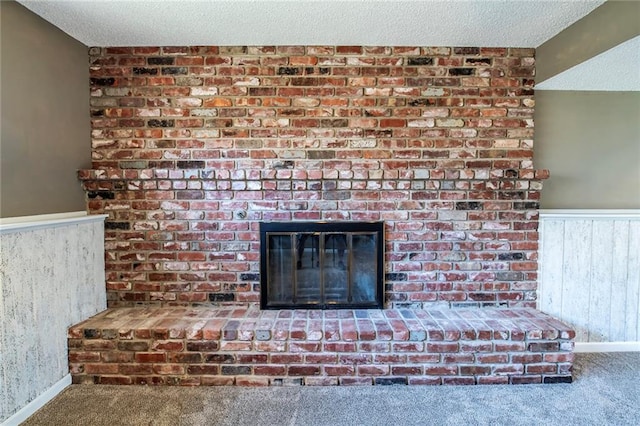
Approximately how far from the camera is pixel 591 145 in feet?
7.34

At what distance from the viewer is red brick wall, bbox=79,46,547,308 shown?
215cm

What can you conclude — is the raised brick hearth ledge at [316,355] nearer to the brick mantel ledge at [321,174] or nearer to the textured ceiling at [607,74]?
the brick mantel ledge at [321,174]

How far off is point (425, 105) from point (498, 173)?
27.2 inches

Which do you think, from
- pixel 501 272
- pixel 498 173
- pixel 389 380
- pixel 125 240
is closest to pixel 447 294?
pixel 501 272

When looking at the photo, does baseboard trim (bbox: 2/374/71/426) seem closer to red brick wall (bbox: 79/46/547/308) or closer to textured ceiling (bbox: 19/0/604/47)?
red brick wall (bbox: 79/46/547/308)

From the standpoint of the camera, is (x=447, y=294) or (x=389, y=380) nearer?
(x=389, y=380)

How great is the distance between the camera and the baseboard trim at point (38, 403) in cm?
152

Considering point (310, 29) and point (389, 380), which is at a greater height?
point (310, 29)

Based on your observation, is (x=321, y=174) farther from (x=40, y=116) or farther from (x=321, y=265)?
(x=40, y=116)

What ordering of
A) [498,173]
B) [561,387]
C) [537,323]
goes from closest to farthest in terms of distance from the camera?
[561,387], [537,323], [498,173]

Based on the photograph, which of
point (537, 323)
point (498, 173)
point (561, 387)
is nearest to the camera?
point (561, 387)

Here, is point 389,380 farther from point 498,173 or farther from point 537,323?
point 498,173

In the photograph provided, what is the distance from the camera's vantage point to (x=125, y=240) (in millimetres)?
2193

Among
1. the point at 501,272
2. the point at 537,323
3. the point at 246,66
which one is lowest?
the point at 537,323
